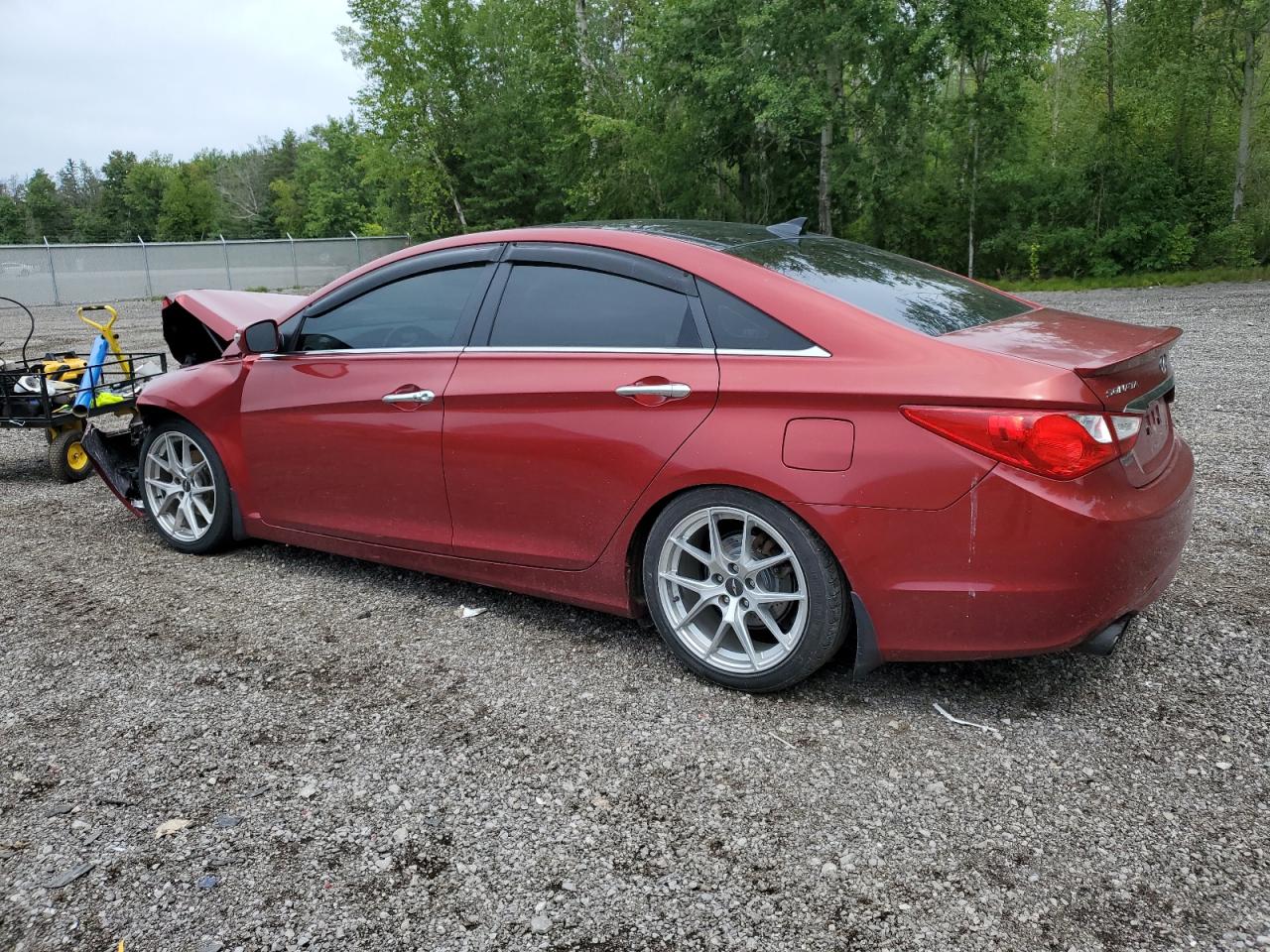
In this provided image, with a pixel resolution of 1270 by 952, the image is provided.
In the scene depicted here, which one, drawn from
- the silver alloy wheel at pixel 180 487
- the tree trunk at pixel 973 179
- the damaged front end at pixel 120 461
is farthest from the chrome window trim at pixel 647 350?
the tree trunk at pixel 973 179

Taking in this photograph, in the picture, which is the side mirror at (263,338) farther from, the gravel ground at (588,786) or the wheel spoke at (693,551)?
the wheel spoke at (693,551)

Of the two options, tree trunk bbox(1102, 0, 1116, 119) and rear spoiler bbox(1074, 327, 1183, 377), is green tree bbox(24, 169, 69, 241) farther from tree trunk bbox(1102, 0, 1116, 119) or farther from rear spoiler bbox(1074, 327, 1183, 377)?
rear spoiler bbox(1074, 327, 1183, 377)

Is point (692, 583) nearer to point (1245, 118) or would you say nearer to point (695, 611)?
point (695, 611)

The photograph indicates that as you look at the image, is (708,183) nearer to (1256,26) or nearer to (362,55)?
(1256,26)

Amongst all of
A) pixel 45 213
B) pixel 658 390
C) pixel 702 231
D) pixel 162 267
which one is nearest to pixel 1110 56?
pixel 702 231

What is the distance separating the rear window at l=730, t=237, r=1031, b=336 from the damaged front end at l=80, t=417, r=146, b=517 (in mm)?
3609

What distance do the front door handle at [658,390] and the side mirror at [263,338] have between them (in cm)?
189

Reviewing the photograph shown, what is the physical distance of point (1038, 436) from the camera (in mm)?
2594

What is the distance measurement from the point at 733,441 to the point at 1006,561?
34.1 inches

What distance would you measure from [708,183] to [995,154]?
9605 mm

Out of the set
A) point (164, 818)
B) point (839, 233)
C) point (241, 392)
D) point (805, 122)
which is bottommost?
point (164, 818)

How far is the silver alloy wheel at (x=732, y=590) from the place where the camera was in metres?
3.02

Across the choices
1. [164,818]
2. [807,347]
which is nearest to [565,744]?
[164,818]

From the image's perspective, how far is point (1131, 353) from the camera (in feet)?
9.29
